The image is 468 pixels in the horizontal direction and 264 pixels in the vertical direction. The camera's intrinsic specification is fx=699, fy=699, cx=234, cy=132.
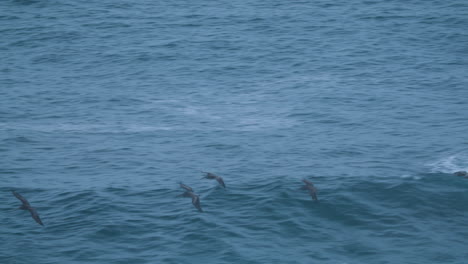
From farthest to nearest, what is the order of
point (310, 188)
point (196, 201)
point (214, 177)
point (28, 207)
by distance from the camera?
point (310, 188) → point (214, 177) → point (196, 201) → point (28, 207)

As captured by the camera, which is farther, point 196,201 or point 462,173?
point 462,173

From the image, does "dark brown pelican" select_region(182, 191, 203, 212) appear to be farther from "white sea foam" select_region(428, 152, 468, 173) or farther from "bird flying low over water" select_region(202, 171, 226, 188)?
"white sea foam" select_region(428, 152, 468, 173)

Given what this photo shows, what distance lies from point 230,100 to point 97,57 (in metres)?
13.1

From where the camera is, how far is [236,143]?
38812 mm

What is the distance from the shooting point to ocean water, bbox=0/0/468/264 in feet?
95.8

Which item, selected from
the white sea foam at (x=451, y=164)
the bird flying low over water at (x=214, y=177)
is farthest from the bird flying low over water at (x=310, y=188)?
the white sea foam at (x=451, y=164)

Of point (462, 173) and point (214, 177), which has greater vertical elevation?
point (214, 177)

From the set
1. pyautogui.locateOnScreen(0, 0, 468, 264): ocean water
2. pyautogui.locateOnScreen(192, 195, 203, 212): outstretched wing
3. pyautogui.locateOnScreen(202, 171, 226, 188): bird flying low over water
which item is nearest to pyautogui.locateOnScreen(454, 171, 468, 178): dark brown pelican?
pyautogui.locateOnScreen(0, 0, 468, 264): ocean water

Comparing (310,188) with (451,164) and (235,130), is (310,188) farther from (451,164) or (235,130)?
(235,130)

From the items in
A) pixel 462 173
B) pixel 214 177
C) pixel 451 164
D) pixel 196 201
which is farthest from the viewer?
pixel 451 164

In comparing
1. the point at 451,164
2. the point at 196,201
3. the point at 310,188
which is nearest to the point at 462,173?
the point at 451,164

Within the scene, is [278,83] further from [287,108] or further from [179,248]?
[179,248]

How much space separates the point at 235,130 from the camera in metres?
40.7

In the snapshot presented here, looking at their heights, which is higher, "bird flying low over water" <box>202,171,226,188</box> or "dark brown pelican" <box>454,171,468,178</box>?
"bird flying low over water" <box>202,171,226,188</box>
